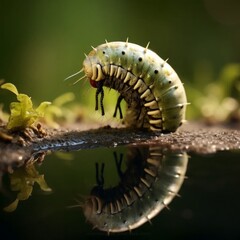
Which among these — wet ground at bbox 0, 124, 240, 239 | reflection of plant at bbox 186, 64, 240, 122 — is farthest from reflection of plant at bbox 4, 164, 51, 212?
reflection of plant at bbox 186, 64, 240, 122

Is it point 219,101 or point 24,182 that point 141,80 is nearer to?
point 24,182

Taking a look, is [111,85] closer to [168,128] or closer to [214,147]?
[168,128]

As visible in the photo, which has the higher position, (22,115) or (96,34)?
(96,34)

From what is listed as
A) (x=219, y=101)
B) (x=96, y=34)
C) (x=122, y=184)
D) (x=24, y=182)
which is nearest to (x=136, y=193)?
(x=122, y=184)

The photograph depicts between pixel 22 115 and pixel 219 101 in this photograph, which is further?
pixel 219 101

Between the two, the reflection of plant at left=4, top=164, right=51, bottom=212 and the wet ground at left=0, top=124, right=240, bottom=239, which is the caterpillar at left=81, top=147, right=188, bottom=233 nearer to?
the wet ground at left=0, top=124, right=240, bottom=239

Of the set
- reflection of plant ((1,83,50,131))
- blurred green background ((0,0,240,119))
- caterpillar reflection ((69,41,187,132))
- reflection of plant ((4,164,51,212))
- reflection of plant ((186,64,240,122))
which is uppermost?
blurred green background ((0,0,240,119))

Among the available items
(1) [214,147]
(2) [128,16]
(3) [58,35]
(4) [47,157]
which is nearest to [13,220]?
(4) [47,157]
